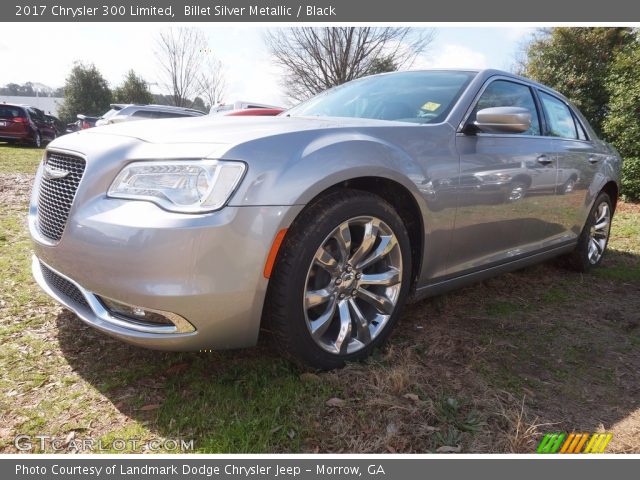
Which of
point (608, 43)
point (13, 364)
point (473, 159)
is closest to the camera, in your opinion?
point (13, 364)

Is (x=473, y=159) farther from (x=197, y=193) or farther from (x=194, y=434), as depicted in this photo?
(x=194, y=434)

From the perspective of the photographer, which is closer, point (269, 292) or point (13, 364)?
point (269, 292)

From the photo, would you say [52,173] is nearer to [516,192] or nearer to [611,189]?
[516,192]

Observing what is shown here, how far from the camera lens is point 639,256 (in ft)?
15.9

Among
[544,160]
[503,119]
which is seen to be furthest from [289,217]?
[544,160]

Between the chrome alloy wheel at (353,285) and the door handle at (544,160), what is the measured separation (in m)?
1.43

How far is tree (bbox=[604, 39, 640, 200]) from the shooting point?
27.2 feet

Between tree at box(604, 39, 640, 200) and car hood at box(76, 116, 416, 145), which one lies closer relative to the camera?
car hood at box(76, 116, 416, 145)

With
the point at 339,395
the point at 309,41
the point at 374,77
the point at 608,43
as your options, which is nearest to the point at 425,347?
the point at 339,395

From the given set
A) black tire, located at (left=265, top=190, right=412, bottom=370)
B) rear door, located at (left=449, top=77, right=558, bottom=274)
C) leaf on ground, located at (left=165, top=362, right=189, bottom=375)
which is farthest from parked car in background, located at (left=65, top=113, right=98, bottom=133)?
black tire, located at (left=265, top=190, right=412, bottom=370)

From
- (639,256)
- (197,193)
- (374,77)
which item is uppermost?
(374,77)

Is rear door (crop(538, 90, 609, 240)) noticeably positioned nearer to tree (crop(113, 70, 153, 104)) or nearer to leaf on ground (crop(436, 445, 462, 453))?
leaf on ground (crop(436, 445, 462, 453))

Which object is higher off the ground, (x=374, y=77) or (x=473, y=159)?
(x=374, y=77)

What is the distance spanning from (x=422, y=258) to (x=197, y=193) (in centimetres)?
125
